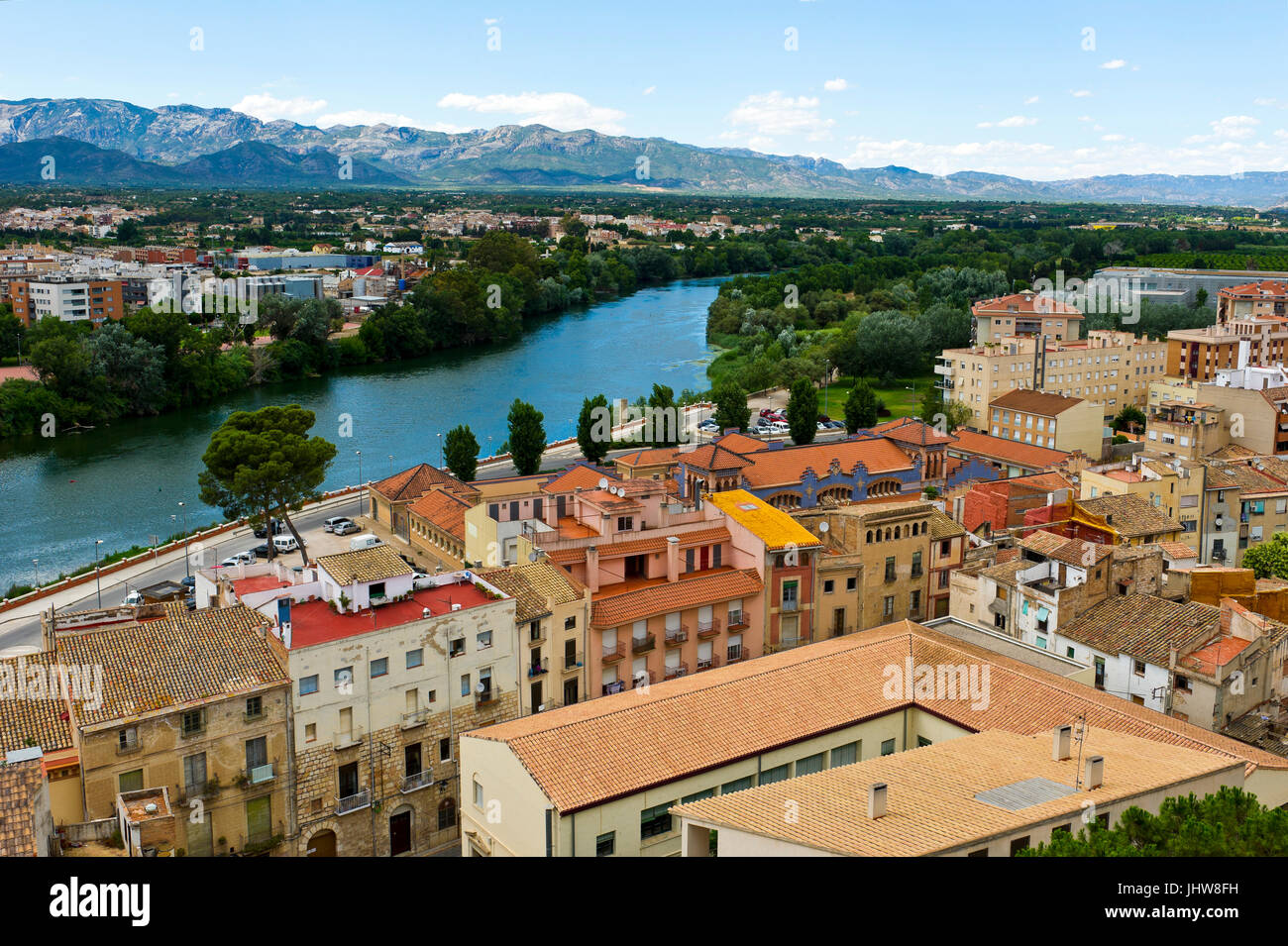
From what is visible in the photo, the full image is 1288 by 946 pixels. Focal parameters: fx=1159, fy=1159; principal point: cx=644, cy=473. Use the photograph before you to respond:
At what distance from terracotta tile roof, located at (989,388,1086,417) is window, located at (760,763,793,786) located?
14.8 m

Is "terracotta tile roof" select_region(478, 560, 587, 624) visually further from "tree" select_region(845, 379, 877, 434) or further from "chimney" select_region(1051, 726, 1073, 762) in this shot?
"tree" select_region(845, 379, 877, 434)

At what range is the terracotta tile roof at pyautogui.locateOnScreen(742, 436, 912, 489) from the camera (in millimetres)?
14805

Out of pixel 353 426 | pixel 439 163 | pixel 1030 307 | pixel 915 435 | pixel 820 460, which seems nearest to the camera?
pixel 820 460

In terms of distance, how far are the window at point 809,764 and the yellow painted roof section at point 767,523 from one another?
3.10m

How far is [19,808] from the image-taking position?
14.3 ft

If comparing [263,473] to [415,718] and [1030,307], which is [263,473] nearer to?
[415,718]

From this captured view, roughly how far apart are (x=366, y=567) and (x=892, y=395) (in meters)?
20.8

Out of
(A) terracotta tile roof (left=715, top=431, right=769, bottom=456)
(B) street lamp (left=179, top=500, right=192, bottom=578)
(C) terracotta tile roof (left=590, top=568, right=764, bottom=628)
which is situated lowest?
(B) street lamp (left=179, top=500, right=192, bottom=578)

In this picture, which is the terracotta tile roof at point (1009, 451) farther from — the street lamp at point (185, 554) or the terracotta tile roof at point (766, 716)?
the street lamp at point (185, 554)

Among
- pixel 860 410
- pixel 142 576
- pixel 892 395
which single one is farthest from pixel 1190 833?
pixel 892 395

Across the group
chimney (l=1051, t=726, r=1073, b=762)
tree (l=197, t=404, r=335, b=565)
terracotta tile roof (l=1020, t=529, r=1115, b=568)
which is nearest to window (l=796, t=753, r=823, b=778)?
chimney (l=1051, t=726, r=1073, b=762)

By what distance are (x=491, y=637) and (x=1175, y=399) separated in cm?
1563

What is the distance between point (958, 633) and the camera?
9117mm
